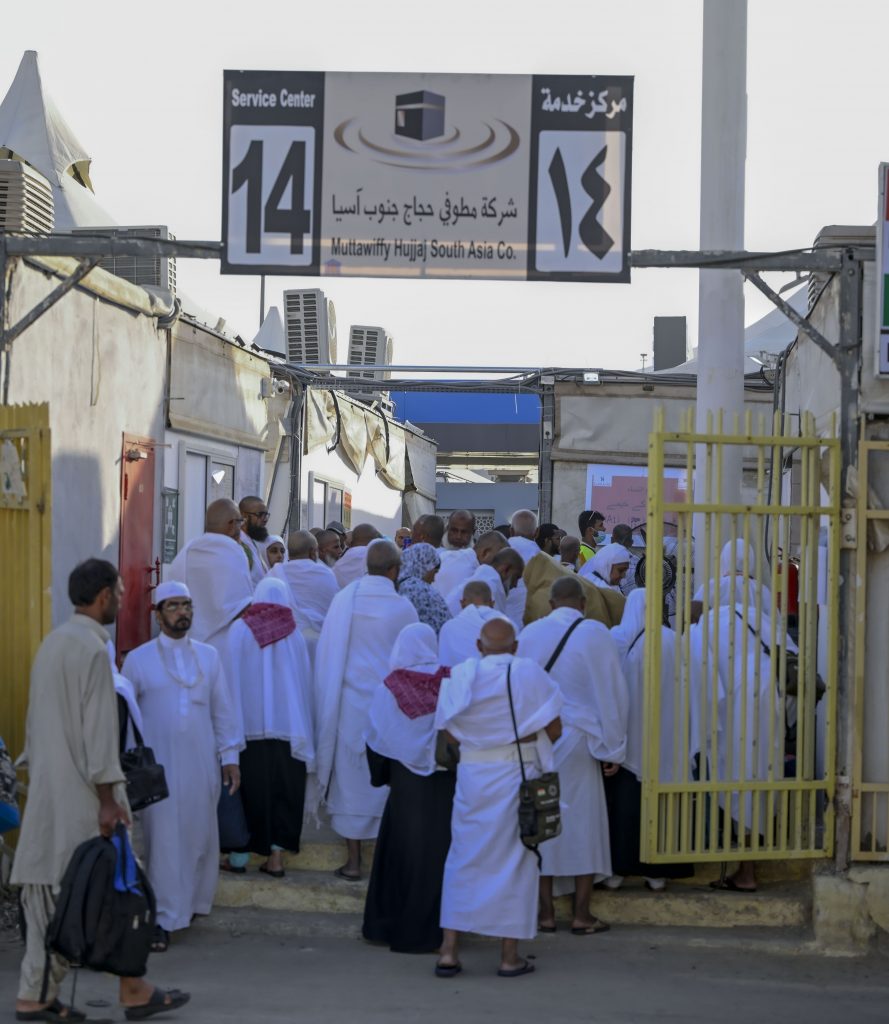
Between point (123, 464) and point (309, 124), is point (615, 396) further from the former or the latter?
point (309, 124)

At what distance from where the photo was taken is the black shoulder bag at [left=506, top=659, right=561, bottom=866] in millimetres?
6094

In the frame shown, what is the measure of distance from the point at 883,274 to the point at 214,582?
3.79 meters

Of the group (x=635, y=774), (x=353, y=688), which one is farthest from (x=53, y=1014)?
(x=635, y=774)

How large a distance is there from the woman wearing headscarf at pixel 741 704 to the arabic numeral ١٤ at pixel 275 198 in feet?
8.49

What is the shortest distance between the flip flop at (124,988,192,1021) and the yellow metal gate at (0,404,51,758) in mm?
1745

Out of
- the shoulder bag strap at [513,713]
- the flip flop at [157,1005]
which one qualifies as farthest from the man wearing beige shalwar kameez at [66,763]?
the shoulder bag strap at [513,713]

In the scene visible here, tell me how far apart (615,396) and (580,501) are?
1.21 m

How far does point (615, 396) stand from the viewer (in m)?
16.0

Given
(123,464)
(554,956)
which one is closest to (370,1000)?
(554,956)

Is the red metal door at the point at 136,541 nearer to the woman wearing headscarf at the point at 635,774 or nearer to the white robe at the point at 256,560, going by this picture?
the white robe at the point at 256,560

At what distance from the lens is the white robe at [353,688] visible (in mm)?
7453

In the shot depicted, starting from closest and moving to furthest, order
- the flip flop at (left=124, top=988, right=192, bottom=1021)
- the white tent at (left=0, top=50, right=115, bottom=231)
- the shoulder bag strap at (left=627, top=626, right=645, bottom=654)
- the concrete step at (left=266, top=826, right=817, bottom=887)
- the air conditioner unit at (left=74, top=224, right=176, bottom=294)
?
the flip flop at (left=124, top=988, right=192, bottom=1021)
the shoulder bag strap at (left=627, top=626, right=645, bottom=654)
the concrete step at (left=266, top=826, right=817, bottom=887)
the air conditioner unit at (left=74, top=224, right=176, bottom=294)
the white tent at (left=0, top=50, right=115, bottom=231)

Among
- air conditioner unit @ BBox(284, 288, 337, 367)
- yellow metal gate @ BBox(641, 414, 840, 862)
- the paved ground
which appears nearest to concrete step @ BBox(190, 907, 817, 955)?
the paved ground

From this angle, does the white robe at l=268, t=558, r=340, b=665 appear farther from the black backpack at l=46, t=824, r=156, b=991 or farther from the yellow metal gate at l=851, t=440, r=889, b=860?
the black backpack at l=46, t=824, r=156, b=991
